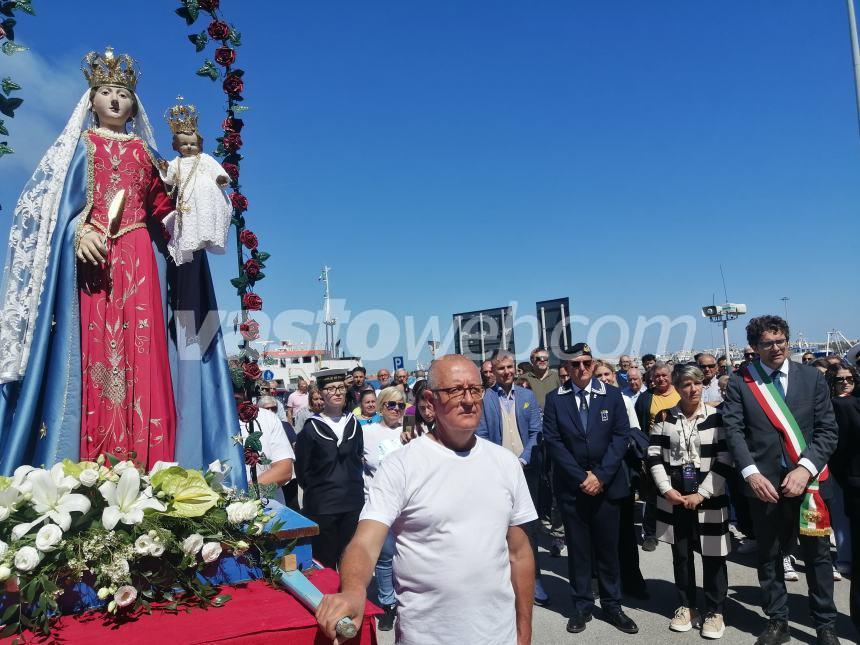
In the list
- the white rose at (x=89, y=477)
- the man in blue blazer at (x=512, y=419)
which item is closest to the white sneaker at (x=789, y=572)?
the man in blue blazer at (x=512, y=419)

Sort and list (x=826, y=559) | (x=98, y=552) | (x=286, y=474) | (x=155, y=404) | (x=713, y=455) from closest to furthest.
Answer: (x=98, y=552), (x=155, y=404), (x=286, y=474), (x=826, y=559), (x=713, y=455)

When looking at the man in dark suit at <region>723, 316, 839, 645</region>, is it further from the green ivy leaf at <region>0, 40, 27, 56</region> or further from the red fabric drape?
the green ivy leaf at <region>0, 40, 27, 56</region>

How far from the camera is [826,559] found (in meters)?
4.34

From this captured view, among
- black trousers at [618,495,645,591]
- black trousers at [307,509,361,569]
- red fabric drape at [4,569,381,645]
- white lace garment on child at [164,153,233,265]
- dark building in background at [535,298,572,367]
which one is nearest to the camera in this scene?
red fabric drape at [4,569,381,645]

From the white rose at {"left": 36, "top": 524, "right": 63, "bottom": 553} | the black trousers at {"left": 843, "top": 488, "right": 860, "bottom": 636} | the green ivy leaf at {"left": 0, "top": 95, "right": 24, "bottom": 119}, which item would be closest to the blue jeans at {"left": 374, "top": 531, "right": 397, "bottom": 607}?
the black trousers at {"left": 843, "top": 488, "right": 860, "bottom": 636}

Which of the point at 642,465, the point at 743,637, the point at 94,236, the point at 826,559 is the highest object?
the point at 94,236

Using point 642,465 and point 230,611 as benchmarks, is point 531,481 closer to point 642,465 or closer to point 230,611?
point 642,465

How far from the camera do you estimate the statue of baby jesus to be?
2.98 metres

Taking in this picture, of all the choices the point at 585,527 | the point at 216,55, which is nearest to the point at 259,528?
the point at 216,55

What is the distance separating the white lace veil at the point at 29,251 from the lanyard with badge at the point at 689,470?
447cm

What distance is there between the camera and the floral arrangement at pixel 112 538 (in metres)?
1.92

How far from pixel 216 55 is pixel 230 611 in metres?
2.50

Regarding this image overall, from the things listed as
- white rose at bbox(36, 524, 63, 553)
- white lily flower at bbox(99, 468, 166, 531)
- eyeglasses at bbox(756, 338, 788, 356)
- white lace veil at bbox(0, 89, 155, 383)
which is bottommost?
white rose at bbox(36, 524, 63, 553)

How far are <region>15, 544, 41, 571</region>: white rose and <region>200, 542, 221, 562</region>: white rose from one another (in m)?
0.51
